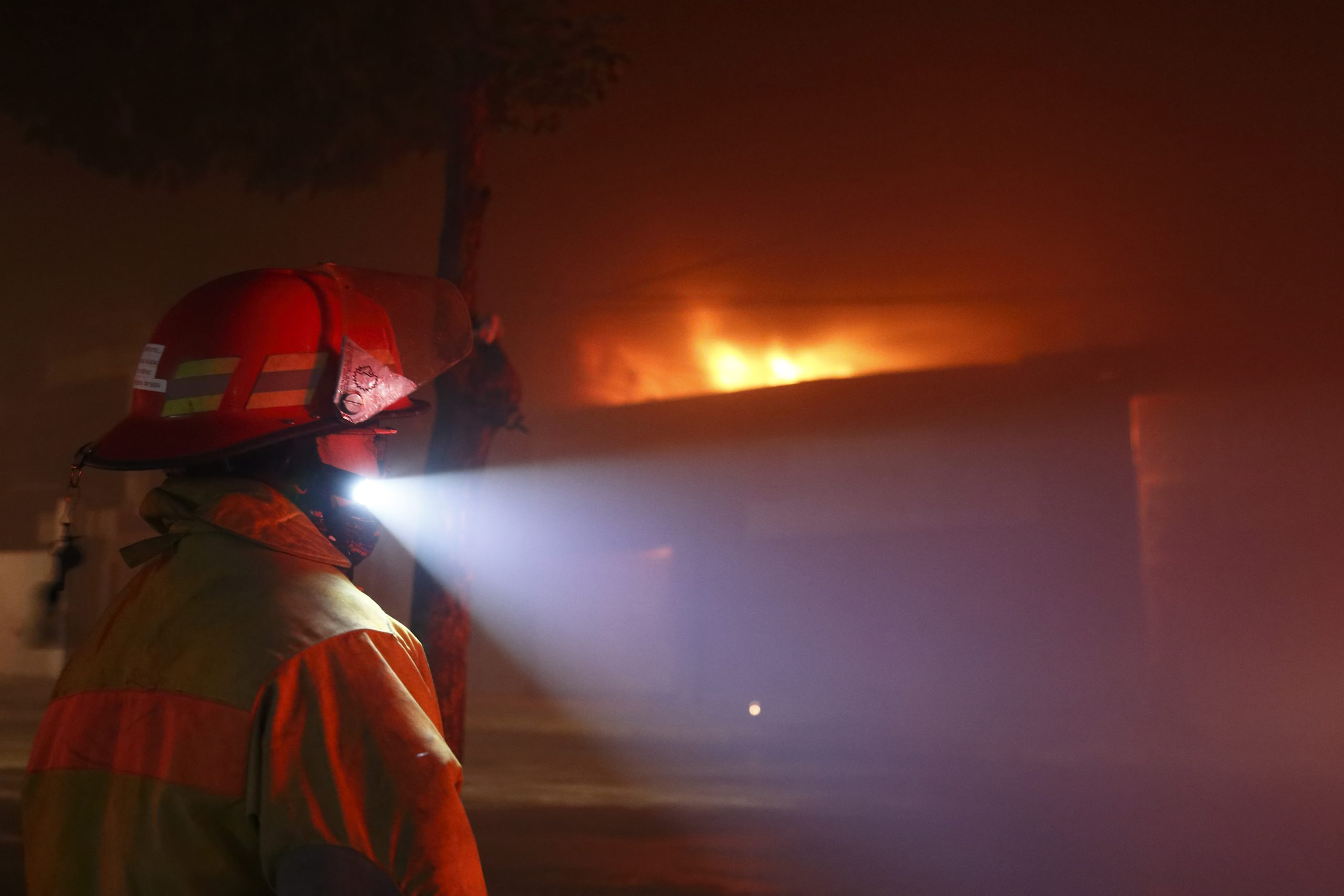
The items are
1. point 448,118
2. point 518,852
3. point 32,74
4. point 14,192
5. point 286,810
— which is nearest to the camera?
point 286,810

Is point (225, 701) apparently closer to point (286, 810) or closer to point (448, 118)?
point (286, 810)

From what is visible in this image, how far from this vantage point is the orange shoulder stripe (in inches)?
43.7

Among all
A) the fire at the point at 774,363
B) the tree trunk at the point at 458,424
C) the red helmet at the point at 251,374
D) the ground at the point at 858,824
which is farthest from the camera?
the fire at the point at 774,363

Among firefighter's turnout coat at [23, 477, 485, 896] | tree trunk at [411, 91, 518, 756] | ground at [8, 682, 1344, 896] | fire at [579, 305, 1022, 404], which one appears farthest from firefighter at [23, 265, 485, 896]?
fire at [579, 305, 1022, 404]

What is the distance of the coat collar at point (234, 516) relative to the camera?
1.26m

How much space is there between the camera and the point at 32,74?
31.5 ft

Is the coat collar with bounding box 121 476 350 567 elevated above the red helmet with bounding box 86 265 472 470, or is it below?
Result: below

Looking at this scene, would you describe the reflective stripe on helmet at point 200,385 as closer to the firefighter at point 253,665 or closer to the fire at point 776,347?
the firefighter at point 253,665

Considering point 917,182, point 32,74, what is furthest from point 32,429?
point 917,182

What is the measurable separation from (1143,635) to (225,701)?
12811 millimetres

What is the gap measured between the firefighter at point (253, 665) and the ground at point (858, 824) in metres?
4.99

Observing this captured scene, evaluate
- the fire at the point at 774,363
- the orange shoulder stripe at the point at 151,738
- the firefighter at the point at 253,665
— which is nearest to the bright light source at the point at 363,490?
the firefighter at the point at 253,665

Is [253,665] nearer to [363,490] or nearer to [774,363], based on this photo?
[363,490]

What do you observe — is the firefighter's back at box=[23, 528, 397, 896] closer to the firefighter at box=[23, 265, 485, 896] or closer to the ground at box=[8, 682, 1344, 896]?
the firefighter at box=[23, 265, 485, 896]
